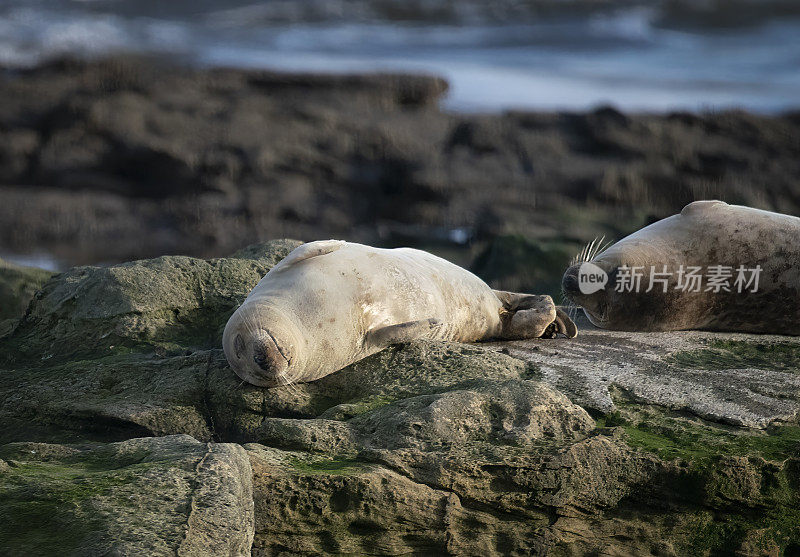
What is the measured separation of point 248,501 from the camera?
2.87 metres

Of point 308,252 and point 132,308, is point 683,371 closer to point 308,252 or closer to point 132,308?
point 308,252

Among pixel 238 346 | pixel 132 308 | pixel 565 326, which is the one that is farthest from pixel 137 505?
pixel 565 326

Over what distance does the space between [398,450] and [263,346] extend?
0.90m

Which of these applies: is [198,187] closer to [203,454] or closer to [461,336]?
[461,336]

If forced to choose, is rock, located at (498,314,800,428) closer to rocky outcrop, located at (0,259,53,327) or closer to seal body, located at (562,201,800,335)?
seal body, located at (562,201,800,335)

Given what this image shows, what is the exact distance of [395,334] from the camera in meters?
4.36

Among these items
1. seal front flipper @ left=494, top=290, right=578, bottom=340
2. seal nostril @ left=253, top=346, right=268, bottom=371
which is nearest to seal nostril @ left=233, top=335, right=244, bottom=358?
seal nostril @ left=253, top=346, right=268, bottom=371

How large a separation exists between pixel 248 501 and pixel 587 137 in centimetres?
1314

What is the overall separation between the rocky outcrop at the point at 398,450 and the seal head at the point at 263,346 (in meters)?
0.10

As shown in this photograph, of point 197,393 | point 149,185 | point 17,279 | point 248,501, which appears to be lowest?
point 149,185

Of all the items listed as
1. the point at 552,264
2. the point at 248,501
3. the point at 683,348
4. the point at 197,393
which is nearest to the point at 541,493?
the point at 248,501

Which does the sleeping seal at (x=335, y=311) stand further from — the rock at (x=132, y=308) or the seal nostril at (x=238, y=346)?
the rock at (x=132, y=308)

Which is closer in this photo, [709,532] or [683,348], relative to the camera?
[709,532]

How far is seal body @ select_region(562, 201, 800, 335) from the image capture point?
5707 millimetres
